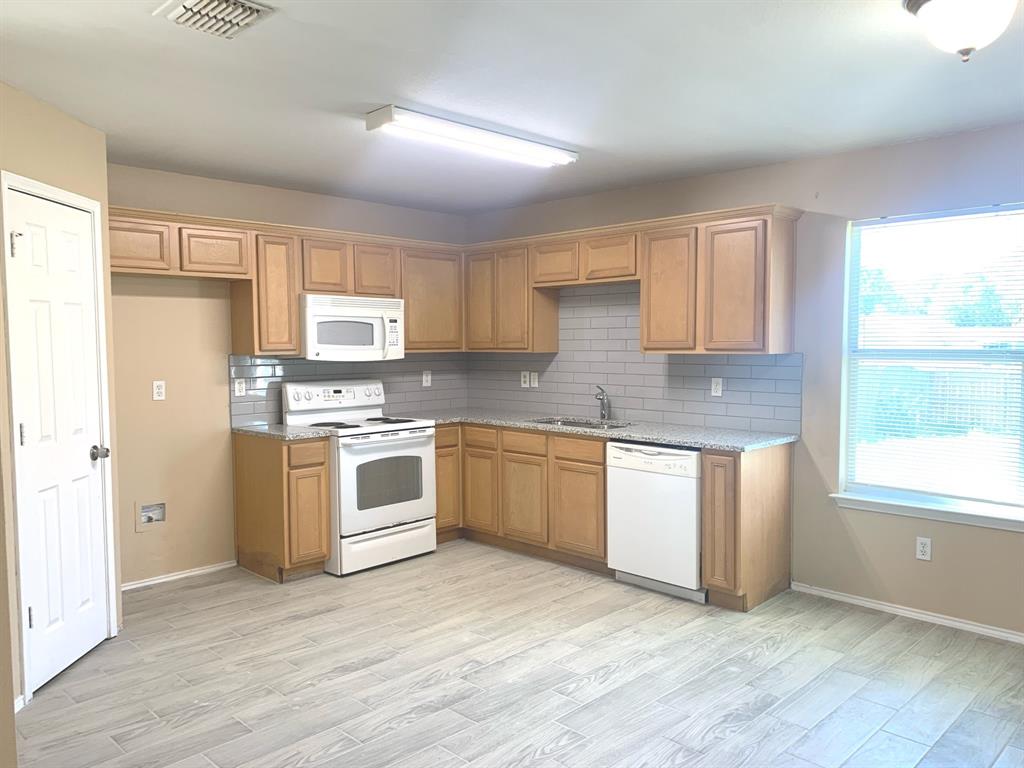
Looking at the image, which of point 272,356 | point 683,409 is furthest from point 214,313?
point 683,409

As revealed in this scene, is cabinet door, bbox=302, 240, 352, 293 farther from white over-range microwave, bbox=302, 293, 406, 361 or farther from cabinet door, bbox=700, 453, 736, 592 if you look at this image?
cabinet door, bbox=700, 453, 736, 592

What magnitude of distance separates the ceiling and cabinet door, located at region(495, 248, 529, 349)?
1.19m

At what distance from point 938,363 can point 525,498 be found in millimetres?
2524

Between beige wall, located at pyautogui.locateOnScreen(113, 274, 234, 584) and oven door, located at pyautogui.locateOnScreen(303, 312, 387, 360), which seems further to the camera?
oven door, located at pyautogui.locateOnScreen(303, 312, 387, 360)

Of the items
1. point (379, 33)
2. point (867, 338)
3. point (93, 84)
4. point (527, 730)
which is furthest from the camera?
point (867, 338)

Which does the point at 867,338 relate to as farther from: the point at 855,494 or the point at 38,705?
the point at 38,705

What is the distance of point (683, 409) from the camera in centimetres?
473

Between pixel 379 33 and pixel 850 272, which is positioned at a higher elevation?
pixel 379 33

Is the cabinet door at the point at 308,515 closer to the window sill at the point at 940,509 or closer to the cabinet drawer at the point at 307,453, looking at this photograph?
the cabinet drawer at the point at 307,453

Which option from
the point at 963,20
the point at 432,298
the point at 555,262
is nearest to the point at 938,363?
the point at 963,20

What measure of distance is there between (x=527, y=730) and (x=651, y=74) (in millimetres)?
2509

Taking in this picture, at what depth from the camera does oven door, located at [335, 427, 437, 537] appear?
4.53 metres

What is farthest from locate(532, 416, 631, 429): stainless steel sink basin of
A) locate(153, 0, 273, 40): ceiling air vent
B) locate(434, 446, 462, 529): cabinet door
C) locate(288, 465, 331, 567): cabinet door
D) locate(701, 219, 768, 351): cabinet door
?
locate(153, 0, 273, 40): ceiling air vent

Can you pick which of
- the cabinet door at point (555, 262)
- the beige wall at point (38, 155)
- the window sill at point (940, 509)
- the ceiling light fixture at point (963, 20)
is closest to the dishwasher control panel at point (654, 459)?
the window sill at point (940, 509)
